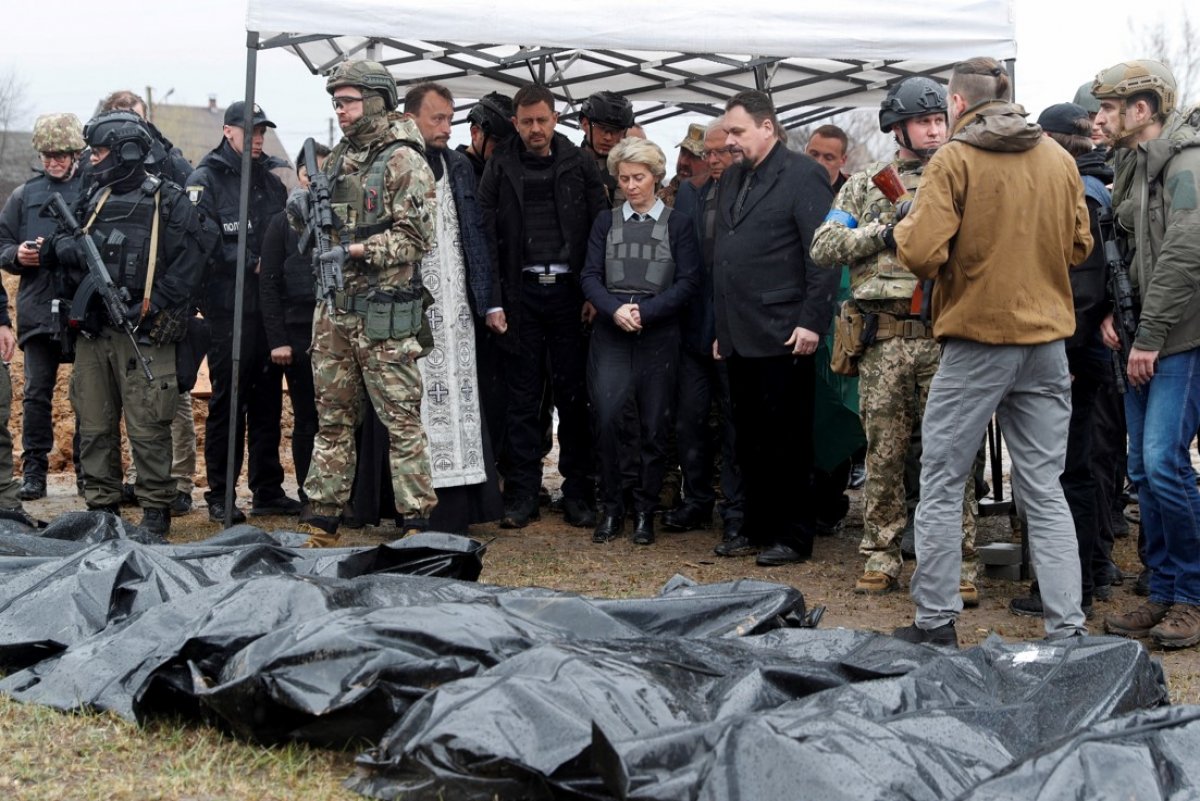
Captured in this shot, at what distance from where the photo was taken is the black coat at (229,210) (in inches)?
335

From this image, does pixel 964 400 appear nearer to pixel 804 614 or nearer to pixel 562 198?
pixel 804 614

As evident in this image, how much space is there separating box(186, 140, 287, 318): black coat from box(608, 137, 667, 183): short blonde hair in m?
2.09

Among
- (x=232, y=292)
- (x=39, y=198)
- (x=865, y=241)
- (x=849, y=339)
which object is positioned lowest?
(x=849, y=339)

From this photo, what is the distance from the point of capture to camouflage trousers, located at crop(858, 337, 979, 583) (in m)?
6.38

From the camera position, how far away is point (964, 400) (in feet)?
17.0

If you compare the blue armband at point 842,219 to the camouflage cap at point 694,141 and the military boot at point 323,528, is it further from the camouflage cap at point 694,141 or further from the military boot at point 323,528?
the military boot at point 323,528

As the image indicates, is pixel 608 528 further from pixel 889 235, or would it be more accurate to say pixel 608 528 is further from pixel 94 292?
pixel 889 235

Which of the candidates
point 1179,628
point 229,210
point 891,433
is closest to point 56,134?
point 229,210

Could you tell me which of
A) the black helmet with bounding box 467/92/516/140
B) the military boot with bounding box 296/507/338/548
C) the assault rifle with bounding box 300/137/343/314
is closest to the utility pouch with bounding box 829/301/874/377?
the assault rifle with bounding box 300/137/343/314

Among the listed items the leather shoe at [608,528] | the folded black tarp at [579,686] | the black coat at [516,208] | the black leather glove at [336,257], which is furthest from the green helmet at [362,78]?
the folded black tarp at [579,686]

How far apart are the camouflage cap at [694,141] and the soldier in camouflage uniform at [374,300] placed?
6.60ft

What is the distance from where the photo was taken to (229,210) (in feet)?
28.0

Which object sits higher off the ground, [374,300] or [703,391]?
[374,300]

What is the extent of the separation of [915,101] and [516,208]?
271cm
